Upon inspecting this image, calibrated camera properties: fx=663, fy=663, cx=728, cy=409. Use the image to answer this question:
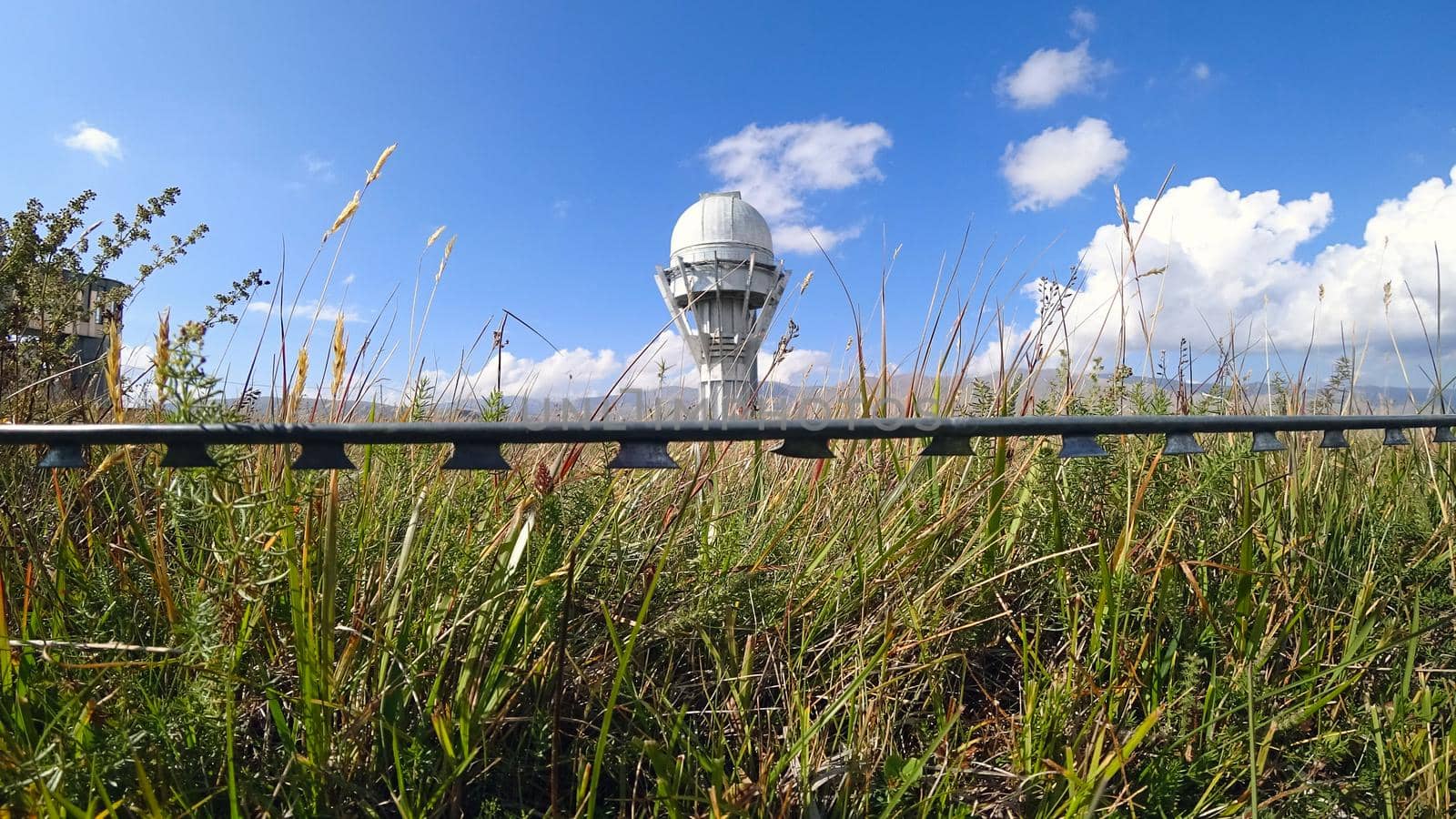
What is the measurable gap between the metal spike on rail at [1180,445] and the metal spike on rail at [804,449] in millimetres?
648

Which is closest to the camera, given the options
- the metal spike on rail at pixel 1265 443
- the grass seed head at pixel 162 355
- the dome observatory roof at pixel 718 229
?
the grass seed head at pixel 162 355

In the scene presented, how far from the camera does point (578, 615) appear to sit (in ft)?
4.04

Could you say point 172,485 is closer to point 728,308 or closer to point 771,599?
point 771,599

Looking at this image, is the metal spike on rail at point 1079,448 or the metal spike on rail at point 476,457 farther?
the metal spike on rail at point 1079,448

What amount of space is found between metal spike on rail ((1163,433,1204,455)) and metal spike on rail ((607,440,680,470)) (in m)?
0.89

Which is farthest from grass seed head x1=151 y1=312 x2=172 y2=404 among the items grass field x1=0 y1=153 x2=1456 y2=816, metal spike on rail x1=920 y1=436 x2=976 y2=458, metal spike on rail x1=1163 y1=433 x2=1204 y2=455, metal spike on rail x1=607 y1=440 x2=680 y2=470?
metal spike on rail x1=1163 y1=433 x2=1204 y2=455

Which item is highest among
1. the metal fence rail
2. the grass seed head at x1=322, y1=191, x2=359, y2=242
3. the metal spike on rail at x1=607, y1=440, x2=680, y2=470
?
the grass seed head at x1=322, y1=191, x2=359, y2=242

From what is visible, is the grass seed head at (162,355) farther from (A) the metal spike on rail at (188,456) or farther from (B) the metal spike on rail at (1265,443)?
(B) the metal spike on rail at (1265,443)

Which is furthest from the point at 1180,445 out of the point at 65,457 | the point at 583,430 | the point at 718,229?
the point at 718,229

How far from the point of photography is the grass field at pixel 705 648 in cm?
90

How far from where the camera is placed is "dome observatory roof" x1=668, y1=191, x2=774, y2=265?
16.7 metres

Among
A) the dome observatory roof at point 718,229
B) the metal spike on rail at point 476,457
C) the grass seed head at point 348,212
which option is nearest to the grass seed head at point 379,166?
the grass seed head at point 348,212

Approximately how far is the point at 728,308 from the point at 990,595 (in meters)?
16.5

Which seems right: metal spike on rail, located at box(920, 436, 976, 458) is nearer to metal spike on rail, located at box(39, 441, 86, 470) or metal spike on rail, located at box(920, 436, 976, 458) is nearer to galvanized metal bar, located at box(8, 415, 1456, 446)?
galvanized metal bar, located at box(8, 415, 1456, 446)
